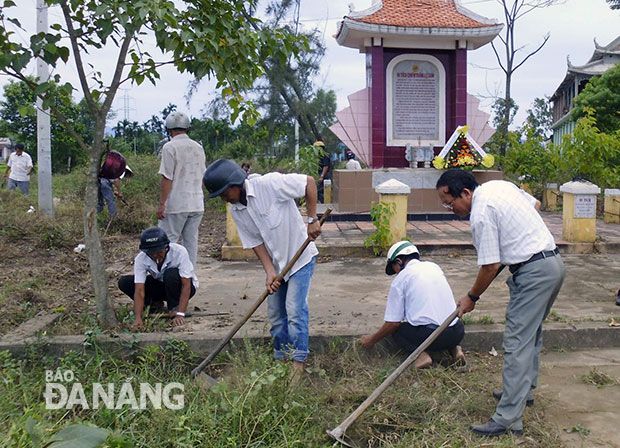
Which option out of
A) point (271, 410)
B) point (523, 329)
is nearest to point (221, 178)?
point (271, 410)

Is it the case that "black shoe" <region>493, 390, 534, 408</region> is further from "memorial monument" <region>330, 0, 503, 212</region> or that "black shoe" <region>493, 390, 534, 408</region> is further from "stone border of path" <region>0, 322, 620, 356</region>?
"memorial monument" <region>330, 0, 503, 212</region>

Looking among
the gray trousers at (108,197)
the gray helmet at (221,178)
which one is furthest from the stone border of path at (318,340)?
the gray trousers at (108,197)

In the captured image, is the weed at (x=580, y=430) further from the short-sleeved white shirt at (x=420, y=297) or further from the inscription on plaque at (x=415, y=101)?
the inscription on plaque at (x=415, y=101)

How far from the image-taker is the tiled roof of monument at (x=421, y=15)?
1266cm

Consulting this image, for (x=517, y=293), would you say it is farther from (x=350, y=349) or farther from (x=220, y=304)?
(x=220, y=304)

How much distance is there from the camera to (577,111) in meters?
21.5

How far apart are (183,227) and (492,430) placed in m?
3.57

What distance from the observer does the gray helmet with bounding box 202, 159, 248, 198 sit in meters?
3.69

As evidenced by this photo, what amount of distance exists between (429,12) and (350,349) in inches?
432

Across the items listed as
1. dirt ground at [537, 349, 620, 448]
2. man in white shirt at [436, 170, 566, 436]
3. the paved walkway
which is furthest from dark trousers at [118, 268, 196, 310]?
the paved walkway

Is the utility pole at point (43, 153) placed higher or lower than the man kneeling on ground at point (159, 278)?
higher

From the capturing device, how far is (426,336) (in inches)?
156

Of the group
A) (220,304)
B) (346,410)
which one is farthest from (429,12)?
(346,410)

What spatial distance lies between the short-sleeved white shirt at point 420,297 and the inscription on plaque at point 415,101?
31.6 ft
